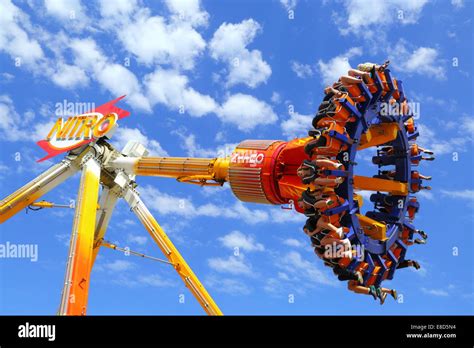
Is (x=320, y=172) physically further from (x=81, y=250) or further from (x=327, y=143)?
(x=81, y=250)

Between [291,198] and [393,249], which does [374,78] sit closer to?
[291,198]

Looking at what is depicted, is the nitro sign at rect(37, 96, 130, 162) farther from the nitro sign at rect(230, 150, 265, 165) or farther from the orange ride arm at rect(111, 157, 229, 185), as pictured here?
the nitro sign at rect(230, 150, 265, 165)

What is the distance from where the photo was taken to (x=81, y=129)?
17.3 m

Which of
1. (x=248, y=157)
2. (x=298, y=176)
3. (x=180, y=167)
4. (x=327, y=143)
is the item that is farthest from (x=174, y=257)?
(x=327, y=143)

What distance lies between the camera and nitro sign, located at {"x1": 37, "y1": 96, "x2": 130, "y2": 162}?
16844 millimetres

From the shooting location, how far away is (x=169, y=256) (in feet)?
54.3

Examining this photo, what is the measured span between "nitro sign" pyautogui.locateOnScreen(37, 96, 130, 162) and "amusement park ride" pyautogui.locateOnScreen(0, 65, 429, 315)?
4 cm

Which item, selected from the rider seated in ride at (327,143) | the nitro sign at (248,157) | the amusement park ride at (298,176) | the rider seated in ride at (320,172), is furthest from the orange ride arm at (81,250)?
the rider seated in ride at (327,143)

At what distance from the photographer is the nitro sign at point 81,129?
16.8 metres

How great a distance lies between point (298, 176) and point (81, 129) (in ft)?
26.7

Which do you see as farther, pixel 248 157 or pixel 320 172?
pixel 248 157

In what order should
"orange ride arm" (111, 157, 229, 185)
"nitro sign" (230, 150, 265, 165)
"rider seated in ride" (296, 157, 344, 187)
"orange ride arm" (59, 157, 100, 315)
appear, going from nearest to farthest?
"rider seated in ride" (296, 157, 344, 187) → "nitro sign" (230, 150, 265, 165) → "orange ride arm" (59, 157, 100, 315) → "orange ride arm" (111, 157, 229, 185)

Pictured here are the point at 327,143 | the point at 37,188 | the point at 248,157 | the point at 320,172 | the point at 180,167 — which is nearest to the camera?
the point at 320,172

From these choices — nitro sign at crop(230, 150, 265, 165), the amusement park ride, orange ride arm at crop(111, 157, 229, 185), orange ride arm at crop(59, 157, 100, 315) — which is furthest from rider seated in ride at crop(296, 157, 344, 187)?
orange ride arm at crop(59, 157, 100, 315)
